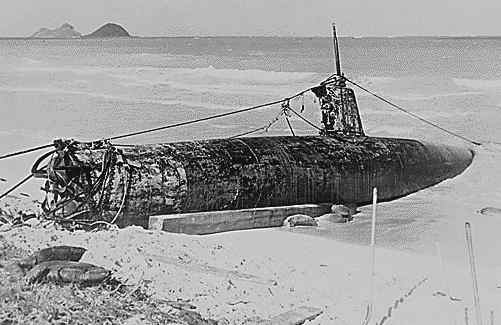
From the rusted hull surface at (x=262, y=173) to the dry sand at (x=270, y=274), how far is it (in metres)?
0.24

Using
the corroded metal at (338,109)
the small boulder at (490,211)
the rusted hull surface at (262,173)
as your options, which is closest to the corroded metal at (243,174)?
the rusted hull surface at (262,173)

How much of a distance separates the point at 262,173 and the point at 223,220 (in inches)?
19.9

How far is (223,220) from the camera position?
421 centimetres

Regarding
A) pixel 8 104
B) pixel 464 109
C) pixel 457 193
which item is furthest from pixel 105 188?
pixel 464 109

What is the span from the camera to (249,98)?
15609 millimetres

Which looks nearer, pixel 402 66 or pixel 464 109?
pixel 464 109

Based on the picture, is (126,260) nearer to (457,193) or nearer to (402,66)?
(457,193)

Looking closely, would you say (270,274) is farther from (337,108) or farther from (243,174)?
(337,108)

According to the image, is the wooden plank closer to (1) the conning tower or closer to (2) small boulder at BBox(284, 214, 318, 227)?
(2) small boulder at BBox(284, 214, 318, 227)

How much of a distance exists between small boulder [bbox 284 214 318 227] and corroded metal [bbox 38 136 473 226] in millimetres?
166

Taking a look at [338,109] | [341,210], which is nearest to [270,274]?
[341,210]

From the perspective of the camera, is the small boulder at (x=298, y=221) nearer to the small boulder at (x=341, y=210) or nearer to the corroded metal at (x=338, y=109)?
the small boulder at (x=341, y=210)

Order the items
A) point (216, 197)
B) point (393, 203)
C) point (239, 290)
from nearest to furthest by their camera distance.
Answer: point (239, 290), point (216, 197), point (393, 203)

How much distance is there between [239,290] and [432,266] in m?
1.21
